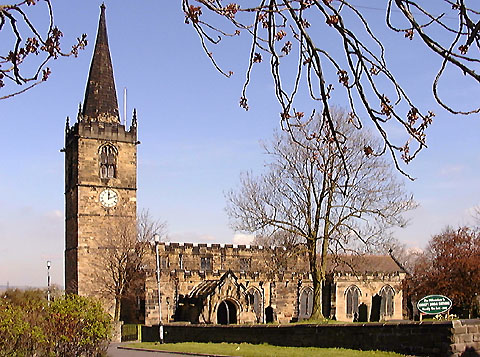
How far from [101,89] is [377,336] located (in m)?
48.3

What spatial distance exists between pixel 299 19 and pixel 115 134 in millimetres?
59308

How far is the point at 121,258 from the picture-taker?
53.4 meters

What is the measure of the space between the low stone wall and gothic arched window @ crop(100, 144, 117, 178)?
3498 cm

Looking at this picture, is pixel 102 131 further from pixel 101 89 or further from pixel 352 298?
pixel 352 298

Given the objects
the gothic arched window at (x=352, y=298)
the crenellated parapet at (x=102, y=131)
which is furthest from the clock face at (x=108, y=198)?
the gothic arched window at (x=352, y=298)

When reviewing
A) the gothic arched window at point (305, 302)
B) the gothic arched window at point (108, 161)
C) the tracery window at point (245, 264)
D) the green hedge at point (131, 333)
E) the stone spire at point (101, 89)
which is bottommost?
the green hedge at point (131, 333)

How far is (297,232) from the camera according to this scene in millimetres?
35719

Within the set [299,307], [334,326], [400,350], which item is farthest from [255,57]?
[299,307]

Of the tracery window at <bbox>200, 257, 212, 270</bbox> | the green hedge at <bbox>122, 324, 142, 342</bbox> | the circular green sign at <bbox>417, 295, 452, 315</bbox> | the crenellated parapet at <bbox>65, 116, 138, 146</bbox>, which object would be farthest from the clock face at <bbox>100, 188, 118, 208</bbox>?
the circular green sign at <bbox>417, 295, 452, 315</bbox>

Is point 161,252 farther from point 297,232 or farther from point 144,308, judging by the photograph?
point 297,232

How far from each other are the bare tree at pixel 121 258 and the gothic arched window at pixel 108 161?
4.63 metres

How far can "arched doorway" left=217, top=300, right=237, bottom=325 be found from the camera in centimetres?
4588

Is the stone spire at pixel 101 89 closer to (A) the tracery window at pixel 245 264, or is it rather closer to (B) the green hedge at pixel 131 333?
(A) the tracery window at pixel 245 264

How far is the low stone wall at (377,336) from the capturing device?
1848 cm
